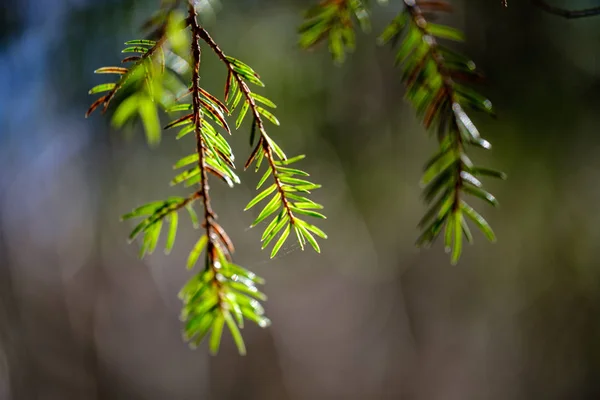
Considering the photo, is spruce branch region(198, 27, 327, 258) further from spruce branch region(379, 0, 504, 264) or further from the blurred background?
the blurred background

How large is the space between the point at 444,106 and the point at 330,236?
137cm

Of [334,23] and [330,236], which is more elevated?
[334,23]

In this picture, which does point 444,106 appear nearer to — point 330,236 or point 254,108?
point 254,108

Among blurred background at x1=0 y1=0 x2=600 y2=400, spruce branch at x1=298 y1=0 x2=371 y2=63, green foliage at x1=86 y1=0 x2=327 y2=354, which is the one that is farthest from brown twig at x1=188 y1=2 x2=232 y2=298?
blurred background at x1=0 y1=0 x2=600 y2=400

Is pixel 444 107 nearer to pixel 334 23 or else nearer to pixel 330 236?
pixel 334 23

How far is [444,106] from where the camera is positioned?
23 cm

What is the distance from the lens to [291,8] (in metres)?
1.17

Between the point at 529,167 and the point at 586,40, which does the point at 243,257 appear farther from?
the point at 586,40

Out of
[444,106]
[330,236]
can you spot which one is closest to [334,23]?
[444,106]

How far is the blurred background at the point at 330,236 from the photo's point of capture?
119 cm

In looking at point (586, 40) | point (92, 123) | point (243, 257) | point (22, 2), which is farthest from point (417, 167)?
point (22, 2)

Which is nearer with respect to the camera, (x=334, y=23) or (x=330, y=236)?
(x=334, y=23)

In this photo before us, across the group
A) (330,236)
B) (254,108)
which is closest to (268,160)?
(254,108)

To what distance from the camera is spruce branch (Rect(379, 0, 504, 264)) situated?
222 millimetres
